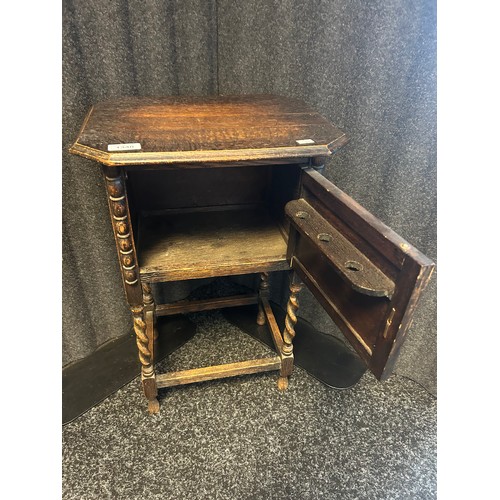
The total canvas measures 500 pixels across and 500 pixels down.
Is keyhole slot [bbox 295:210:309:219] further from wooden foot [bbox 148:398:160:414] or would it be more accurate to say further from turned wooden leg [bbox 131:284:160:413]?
wooden foot [bbox 148:398:160:414]

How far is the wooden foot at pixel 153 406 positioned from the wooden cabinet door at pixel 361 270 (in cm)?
66

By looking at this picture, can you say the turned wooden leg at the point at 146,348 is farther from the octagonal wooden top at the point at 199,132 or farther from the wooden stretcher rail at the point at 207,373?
the octagonal wooden top at the point at 199,132

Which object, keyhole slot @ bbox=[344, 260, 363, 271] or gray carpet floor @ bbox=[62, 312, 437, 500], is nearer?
keyhole slot @ bbox=[344, 260, 363, 271]

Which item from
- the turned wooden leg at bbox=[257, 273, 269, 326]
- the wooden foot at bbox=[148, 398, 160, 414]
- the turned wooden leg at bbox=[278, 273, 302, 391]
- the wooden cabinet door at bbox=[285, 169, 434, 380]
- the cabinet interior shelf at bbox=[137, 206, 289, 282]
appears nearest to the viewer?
the wooden cabinet door at bbox=[285, 169, 434, 380]

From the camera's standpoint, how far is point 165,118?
34.0 inches

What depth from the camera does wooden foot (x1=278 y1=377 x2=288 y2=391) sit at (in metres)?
1.24

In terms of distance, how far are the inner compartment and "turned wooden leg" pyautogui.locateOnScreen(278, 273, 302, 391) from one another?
0.11m

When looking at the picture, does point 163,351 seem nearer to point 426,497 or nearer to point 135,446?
point 135,446

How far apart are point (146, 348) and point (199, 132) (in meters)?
0.60

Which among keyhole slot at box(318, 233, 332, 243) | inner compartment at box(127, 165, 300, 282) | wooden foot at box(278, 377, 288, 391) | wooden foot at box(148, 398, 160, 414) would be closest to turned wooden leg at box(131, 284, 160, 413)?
wooden foot at box(148, 398, 160, 414)

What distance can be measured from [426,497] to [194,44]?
1.42 meters

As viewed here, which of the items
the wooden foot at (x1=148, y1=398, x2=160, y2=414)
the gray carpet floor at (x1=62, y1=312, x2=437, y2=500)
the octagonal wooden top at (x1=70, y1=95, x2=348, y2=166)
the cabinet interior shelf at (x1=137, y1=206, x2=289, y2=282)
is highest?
the octagonal wooden top at (x1=70, y1=95, x2=348, y2=166)

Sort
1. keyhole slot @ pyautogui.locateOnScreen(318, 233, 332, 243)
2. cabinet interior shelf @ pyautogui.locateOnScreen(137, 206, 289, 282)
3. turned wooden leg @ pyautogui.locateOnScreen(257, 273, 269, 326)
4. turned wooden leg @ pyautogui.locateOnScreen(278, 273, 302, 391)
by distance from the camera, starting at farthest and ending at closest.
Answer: turned wooden leg @ pyautogui.locateOnScreen(257, 273, 269, 326) < turned wooden leg @ pyautogui.locateOnScreen(278, 273, 302, 391) < cabinet interior shelf @ pyautogui.locateOnScreen(137, 206, 289, 282) < keyhole slot @ pyautogui.locateOnScreen(318, 233, 332, 243)

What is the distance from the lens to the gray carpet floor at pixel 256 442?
3.34 feet
